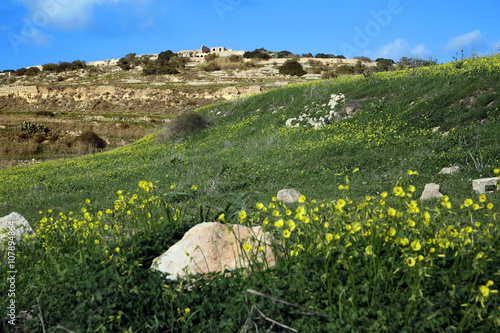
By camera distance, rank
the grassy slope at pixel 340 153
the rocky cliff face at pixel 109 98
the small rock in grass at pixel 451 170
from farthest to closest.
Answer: the rocky cliff face at pixel 109 98 < the grassy slope at pixel 340 153 < the small rock in grass at pixel 451 170

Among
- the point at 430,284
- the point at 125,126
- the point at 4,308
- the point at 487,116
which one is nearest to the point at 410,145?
the point at 487,116

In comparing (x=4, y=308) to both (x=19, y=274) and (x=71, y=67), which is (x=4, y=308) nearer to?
(x=19, y=274)

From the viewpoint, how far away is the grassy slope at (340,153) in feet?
30.2

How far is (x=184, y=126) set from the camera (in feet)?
66.1

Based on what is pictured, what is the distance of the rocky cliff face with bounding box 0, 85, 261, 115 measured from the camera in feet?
129

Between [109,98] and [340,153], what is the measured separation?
3822cm

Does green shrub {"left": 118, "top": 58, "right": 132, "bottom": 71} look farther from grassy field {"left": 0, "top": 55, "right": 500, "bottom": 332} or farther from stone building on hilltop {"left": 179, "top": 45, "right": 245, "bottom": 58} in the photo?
grassy field {"left": 0, "top": 55, "right": 500, "bottom": 332}

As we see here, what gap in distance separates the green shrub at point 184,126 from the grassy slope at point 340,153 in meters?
2.36

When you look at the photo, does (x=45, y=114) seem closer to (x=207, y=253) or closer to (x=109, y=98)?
(x=109, y=98)

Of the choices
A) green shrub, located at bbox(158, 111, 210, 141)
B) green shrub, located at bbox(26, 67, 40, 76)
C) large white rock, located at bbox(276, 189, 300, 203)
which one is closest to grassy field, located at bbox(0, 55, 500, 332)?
large white rock, located at bbox(276, 189, 300, 203)

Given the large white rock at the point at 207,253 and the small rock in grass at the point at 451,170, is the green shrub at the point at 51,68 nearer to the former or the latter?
the small rock in grass at the point at 451,170

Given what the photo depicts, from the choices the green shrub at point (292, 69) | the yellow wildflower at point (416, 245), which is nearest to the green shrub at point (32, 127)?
the green shrub at point (292, 69)

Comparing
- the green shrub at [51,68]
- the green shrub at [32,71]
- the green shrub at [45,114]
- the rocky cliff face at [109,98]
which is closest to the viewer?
the green shrub at [45,114]

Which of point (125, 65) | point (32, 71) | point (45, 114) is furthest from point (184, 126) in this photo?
point (32, 71)
